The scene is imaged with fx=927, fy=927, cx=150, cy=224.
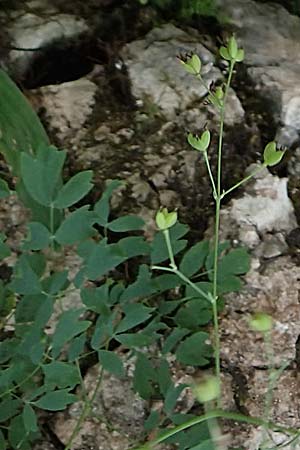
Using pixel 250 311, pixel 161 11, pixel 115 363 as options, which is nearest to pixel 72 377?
pixel 115 363

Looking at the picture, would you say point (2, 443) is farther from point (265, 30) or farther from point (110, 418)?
point (265, 30)

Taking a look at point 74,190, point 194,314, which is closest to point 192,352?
point 194,314

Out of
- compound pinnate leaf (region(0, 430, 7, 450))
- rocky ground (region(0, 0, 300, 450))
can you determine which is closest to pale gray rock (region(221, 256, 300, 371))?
rocky ground (region(0, 0, 300, 450))

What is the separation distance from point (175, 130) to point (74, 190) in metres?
0.35

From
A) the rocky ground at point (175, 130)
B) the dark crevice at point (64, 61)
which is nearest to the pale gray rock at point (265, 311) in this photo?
the rocky ground at point (175, 130)

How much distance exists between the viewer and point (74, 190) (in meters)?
1.07

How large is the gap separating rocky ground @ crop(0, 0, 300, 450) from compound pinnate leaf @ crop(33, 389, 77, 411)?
0.10 metres

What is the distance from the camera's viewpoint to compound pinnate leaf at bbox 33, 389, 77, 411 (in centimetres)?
108

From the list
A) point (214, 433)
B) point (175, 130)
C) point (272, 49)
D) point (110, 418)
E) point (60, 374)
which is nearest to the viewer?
point (214, 433)

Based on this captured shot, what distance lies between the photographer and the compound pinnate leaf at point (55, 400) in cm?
108

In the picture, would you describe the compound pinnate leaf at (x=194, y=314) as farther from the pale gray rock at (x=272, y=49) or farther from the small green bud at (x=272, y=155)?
the pale gray rock at (x=272, y=49)

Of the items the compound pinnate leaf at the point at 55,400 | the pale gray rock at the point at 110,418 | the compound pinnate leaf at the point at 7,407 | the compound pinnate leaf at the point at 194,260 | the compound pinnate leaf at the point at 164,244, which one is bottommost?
the pale gray rock at the point at 110,418

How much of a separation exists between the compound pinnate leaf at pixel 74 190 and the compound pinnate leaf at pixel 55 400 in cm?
22

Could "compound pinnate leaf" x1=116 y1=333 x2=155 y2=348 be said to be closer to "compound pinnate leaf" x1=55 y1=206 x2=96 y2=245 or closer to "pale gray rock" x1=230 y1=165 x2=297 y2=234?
"compound pinnate leaf" x1=55 y1=206 x2=96 y2=245
